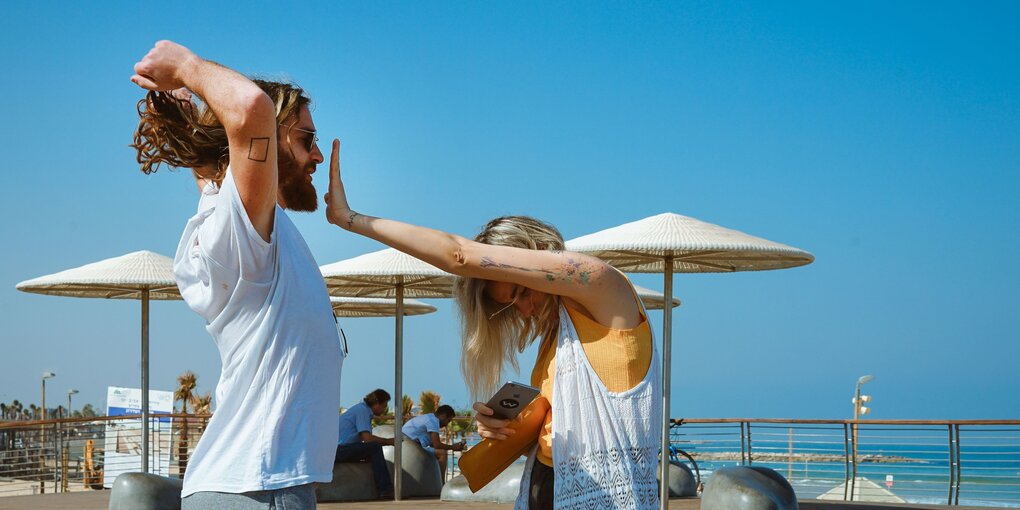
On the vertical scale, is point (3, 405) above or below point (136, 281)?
below

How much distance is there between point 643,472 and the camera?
2.29 meters

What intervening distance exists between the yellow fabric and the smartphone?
0.03 m

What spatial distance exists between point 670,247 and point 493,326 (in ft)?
20.3

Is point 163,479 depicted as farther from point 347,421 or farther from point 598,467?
point 598,467

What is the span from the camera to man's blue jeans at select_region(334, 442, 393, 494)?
36.6 feet

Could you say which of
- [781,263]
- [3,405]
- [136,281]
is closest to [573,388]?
[781,263]

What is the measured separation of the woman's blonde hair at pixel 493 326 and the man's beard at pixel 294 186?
18.8 inches

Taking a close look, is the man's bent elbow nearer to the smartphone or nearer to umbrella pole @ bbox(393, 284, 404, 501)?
the smartphone

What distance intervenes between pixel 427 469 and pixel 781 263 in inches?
177

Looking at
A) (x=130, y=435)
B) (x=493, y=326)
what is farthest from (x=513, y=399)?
(x=130, y=435)

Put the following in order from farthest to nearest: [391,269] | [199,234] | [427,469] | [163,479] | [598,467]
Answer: [427,469] → [391,269] → [163,479] → [598,467] → [199,234]

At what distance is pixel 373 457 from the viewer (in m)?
11.2

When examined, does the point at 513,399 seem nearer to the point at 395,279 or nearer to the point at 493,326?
the point at 493,326

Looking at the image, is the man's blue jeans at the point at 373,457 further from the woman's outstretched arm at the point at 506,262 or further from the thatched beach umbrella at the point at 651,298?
the woman's outstretched arm at the point at 506,262
